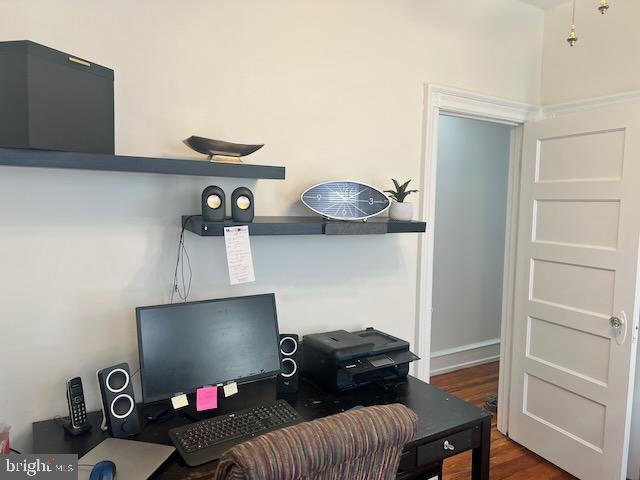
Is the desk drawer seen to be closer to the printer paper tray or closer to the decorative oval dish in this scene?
the printer paper tray

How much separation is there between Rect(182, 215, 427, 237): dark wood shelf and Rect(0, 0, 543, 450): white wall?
133 millimetres

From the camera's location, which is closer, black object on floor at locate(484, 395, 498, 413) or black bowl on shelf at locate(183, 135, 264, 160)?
black bowl on shelf at locate(183, 135, 264, 160)

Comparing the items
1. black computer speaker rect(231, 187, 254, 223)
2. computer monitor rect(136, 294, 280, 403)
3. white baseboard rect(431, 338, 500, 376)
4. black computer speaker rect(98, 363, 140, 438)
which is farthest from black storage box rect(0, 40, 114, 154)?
white baseboard rect(431, 338, 500, 376)

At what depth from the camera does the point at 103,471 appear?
124cm

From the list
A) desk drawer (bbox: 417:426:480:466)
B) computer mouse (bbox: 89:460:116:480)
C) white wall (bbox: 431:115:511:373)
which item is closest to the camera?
computer mouse (bbox: 89:460:116:480)

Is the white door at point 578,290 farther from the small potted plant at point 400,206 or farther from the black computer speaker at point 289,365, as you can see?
the black computer speaker at point 289,365

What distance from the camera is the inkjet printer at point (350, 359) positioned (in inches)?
71.7

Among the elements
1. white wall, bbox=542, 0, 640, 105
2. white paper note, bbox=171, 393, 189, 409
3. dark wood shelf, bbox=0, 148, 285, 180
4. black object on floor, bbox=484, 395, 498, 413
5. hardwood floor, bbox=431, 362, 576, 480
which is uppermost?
white wall, bbox=542, 0, 640, 105

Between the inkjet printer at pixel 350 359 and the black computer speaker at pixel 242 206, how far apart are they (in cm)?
61

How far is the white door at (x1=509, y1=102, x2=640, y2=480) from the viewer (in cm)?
230

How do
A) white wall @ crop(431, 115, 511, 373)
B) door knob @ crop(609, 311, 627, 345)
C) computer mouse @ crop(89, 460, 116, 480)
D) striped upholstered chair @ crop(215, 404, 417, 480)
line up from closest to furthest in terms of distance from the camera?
striped upholstered chair @ crop(215, 404, 417, 480)
computer mouse @ crop(89, 460, 116, 480)
door knob @ crop(609, 311, 627, 345)
white wall @ crop(431, 115, 511, 373)
